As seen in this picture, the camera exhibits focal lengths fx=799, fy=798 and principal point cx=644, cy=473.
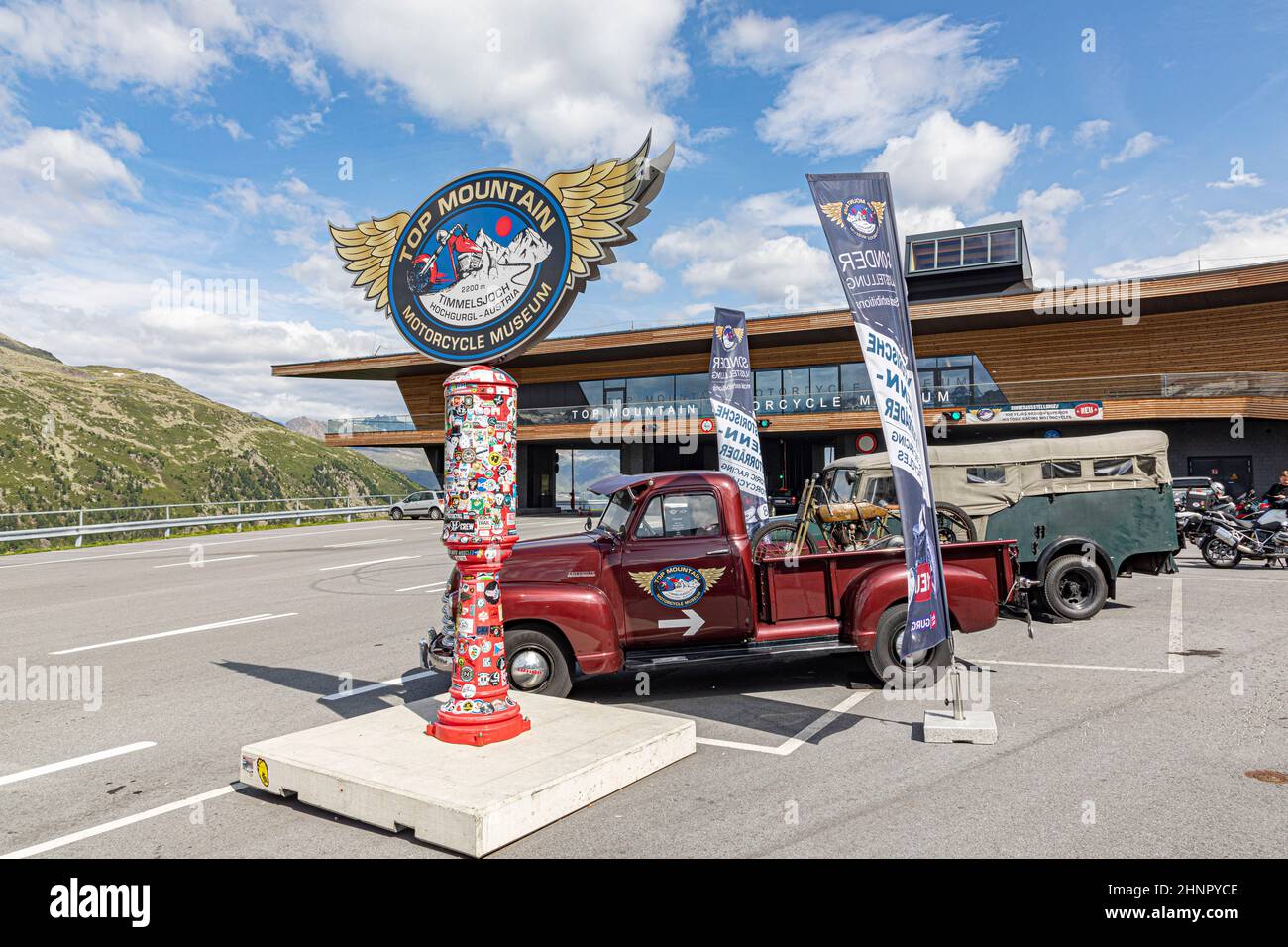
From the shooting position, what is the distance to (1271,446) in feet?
94.0

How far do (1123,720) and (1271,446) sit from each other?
29.1 metres

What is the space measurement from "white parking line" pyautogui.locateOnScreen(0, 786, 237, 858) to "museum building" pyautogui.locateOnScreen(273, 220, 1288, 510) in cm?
2016

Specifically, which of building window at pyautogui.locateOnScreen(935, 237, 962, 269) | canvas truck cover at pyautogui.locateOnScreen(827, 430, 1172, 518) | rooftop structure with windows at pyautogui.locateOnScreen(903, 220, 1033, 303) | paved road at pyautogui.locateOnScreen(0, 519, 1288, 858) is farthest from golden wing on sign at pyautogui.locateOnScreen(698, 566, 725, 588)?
building window at pyautogui.locateOnScreen(935, 237, 962, 269)

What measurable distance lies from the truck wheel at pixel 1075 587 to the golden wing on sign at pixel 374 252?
9521mm

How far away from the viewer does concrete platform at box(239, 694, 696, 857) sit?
4.37 metres

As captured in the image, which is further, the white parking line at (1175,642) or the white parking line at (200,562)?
the white parking line at (200,562)

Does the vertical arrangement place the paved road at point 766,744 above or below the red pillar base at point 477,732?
below

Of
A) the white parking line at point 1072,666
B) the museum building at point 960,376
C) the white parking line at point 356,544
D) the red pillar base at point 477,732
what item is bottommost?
the white parking line at point 1072,666

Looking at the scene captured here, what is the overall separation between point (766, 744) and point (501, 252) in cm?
427

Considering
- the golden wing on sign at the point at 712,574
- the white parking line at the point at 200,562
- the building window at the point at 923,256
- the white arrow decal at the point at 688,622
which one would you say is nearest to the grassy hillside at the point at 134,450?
the white parking line at the point at 200,562

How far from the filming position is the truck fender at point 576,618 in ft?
23.1

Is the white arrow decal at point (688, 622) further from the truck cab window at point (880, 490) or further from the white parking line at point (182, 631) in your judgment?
the white parking line at point (182, 631)

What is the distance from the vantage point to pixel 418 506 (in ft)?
128

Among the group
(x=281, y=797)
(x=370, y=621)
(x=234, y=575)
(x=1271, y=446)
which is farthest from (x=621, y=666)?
(x=1271, y=446)
